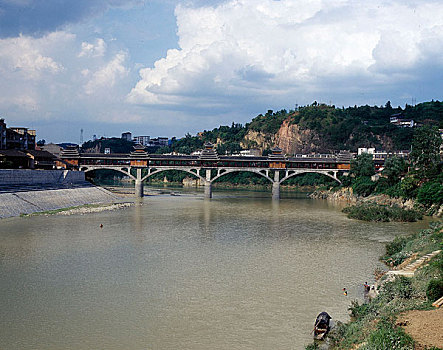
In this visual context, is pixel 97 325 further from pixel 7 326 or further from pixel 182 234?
pixel 182 234

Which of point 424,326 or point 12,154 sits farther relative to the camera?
point 12,154

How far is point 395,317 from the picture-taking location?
15680 millimetres

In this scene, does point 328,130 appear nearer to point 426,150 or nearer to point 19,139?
point 426,150

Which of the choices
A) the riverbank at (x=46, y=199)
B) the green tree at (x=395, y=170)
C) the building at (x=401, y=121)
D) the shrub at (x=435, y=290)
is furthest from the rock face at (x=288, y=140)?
the shrub at (x=435, y=290)

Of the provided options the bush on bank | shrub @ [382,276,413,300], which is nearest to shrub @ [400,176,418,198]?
the bush on bank

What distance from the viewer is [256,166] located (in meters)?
94.4

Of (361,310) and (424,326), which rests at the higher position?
(424,326)

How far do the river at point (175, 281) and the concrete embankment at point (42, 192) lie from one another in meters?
5.76

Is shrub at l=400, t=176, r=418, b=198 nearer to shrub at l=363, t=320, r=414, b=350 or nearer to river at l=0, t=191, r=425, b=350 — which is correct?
river at l=0, t=191, r=425, b=350

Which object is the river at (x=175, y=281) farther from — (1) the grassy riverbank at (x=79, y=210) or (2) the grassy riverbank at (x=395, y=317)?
(1) the grassy riverbank at (x=79, y=210)

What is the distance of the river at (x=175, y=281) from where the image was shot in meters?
18.3

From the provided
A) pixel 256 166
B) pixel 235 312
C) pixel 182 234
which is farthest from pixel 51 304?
pixel 256 166

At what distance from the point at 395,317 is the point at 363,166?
75324 millimetres

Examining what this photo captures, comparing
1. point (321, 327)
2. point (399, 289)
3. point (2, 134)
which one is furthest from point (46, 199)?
point (399, 289)
